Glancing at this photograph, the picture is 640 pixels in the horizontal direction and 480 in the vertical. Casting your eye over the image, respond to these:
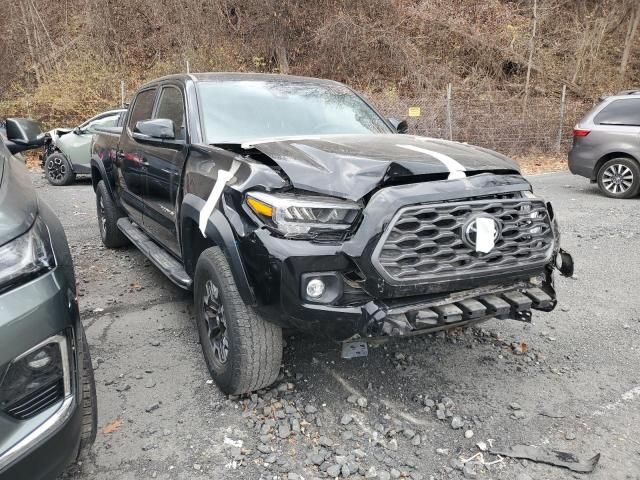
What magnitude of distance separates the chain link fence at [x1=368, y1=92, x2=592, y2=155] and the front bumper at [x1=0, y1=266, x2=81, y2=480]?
12072 millimetres

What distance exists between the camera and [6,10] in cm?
1770

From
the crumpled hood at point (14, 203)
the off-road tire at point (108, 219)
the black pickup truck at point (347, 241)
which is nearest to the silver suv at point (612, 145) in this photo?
the black pickup truck at point (347, 241)

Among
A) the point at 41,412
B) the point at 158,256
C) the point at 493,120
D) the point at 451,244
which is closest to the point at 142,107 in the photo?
the point at 158,256

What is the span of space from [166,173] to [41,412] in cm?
224

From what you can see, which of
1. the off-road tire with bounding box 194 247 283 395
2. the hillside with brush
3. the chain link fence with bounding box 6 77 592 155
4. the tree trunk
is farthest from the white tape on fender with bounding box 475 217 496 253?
the tree trunk

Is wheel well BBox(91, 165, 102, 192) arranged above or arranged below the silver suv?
above

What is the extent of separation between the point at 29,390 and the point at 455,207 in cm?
188

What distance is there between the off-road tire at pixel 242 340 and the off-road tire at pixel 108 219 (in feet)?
10.1

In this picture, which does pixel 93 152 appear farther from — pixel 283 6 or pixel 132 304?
pixel 283 6

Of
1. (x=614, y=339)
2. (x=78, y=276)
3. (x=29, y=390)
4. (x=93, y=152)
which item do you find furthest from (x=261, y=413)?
(x=93, y=152)

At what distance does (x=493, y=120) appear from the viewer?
13.7 m

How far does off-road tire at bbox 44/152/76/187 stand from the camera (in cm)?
1061

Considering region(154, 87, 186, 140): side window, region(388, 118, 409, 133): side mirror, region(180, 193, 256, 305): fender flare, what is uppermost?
region(154, 87, 186, 140): side window

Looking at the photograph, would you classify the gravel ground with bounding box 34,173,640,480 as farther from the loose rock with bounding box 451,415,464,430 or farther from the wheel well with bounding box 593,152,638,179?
the wheel well with bounding box 593,152,638,179
